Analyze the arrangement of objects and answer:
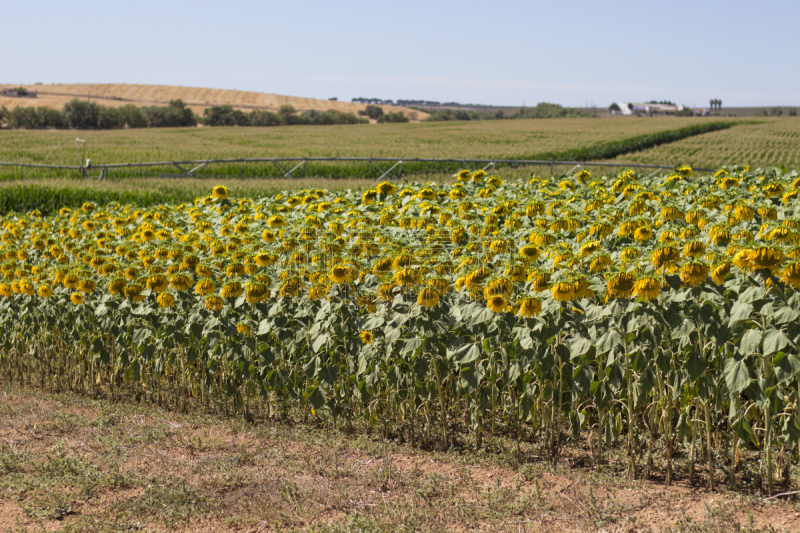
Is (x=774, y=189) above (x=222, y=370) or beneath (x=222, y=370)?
above

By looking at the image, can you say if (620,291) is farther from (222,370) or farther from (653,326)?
(222,370)

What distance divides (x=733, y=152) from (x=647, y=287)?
39.5 meters

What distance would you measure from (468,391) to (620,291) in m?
0.98

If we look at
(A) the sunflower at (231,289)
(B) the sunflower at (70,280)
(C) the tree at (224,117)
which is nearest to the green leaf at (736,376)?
(A) the sunflower at (231,289)

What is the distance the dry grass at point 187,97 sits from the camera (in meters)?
82.1

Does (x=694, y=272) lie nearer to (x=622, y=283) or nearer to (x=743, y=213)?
(x=622, y=283)

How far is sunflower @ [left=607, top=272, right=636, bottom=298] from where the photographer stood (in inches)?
131

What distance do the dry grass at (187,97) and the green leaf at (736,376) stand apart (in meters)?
78.9

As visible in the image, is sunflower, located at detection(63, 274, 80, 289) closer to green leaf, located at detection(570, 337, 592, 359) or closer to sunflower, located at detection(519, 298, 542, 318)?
sunflower, located at detection(519, 298, 542, 318)

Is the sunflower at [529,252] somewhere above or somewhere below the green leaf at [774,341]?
above

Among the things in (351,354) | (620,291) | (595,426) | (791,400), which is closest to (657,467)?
(595,426)

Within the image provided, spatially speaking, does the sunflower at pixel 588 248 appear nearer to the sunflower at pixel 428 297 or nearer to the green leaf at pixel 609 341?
the green leaf at pixel 609 341

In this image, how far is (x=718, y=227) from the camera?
384 cm

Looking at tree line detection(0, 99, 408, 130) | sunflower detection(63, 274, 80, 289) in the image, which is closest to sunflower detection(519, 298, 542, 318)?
sunflower detection(63, 274, 80, 289)
